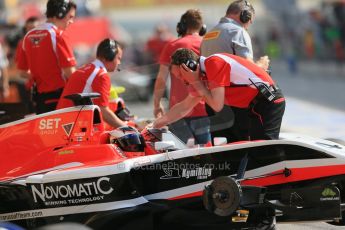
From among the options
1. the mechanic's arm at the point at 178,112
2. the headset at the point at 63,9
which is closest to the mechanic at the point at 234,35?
the mechanic's arm at the point at 178,112

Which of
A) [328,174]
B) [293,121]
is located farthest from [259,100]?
[293,121]

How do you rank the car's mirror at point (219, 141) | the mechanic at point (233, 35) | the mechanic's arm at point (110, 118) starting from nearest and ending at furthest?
the car's mirror at point (219, 141) < the mechanic's arm at point (110, 118) < the mechanic at point (233, 35)

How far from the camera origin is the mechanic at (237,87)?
7285 millimetres

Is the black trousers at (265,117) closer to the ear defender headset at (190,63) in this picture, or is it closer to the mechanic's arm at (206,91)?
the mechanic's arm at (206,91)

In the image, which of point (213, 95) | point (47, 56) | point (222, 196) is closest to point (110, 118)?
point (213, 95)

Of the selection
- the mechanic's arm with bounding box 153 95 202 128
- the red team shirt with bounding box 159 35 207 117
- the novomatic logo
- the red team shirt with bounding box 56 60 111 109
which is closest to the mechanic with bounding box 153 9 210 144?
the red team shirt with bounding box 159 35 207 117

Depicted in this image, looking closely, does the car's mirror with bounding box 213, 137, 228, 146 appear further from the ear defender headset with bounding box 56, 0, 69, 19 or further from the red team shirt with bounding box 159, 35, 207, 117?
the ear defender headset with bounding box 56, 0, 69, 19

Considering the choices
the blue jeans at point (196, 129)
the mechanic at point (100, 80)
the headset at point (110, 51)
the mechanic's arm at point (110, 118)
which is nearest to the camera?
the blue jeans at point (196, 129)

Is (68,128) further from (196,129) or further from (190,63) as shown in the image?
(196,129)

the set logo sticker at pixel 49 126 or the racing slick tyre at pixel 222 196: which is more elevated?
the set logo sticker at pixel 49 126

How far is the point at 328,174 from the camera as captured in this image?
268 inches

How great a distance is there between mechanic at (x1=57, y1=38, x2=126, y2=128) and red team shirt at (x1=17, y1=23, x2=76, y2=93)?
1.06 m

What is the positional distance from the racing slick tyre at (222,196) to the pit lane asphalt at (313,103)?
5.09ft

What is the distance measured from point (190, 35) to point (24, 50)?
1869 mm
